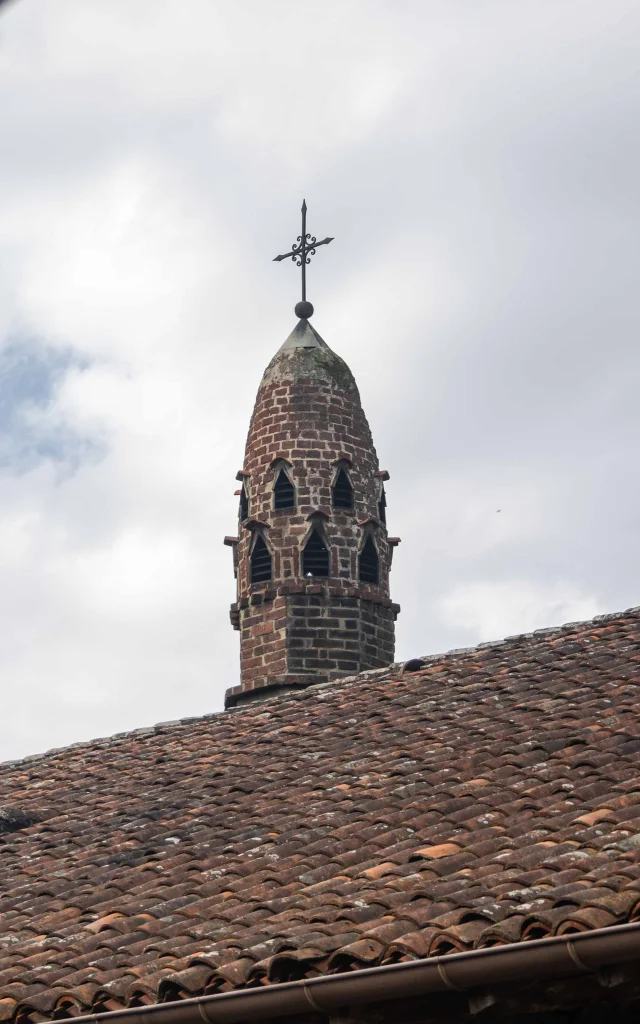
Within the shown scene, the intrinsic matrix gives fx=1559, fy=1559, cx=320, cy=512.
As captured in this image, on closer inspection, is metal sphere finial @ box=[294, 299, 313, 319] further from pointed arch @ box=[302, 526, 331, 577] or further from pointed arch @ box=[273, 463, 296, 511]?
pointed arch @ box=[302, 526, 331, 577]

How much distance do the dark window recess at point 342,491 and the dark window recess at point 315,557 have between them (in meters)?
0.64

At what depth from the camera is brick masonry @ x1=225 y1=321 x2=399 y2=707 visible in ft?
61.7

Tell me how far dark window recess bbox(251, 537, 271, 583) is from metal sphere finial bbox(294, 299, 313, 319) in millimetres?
3426

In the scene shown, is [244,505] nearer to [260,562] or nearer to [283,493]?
[283,493]

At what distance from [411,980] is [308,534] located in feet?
43.4

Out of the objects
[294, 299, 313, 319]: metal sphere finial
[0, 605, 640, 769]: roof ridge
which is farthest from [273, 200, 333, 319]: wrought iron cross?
[0, 605, 640, 769]: roof ridge

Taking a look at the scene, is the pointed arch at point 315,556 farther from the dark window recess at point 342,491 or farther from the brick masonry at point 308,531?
the dark window recess at point 342,491

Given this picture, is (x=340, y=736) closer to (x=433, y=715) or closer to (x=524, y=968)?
(x=433, y=715)

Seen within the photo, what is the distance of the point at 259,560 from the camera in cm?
1962

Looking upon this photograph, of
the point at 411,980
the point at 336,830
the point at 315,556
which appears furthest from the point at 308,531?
the point at 411,980

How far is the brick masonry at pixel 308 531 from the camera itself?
740 inches

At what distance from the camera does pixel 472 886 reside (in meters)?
7.20

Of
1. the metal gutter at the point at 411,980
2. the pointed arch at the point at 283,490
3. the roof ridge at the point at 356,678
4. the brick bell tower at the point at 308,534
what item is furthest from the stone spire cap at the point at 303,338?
the metal gutter at the point at 411,980

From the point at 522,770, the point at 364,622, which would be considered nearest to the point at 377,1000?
the point at 522,770
